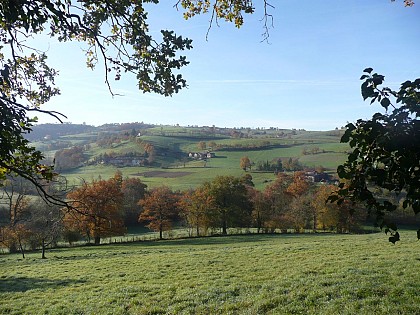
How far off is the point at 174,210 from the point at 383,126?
63.1 metres

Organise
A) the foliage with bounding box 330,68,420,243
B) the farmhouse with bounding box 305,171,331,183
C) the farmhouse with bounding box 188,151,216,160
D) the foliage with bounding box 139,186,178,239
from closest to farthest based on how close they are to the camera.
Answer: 1. the foliage with bounding box 330,68,420,243
2. the foliage with bounding box 139,186,178,239
3. the farmhouse with bounding box 305,171,331,183
4. the farmhouse with bounding box 188,151,216,160

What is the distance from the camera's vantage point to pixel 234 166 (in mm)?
137375

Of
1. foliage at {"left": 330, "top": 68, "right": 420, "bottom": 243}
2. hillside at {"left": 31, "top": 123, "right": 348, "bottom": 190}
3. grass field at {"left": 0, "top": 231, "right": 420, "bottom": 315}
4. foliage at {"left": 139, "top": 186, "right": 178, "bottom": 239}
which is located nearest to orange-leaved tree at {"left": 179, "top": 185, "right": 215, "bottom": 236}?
foliage at {"left": 139, "top": 186, "right": 178, "bottom": 239}

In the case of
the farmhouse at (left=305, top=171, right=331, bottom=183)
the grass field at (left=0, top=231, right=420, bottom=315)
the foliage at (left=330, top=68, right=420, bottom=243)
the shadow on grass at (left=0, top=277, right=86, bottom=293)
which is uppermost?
the foliage at (left=330, top=68, right=420, bottom=243)

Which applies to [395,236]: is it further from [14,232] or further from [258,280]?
[14,232]

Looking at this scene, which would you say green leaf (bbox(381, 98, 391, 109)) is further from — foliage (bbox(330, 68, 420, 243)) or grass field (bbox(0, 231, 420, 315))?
grass field (bbox(0, 231, 420, 315))

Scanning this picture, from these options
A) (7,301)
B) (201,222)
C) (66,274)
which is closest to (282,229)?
(201,222)

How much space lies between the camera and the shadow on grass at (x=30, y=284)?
18703 millimetres

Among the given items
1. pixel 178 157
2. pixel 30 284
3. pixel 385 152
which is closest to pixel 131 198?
pixel 30 284

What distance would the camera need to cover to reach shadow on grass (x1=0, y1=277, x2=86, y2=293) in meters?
18.7

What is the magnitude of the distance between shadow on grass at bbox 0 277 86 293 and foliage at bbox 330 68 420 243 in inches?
740

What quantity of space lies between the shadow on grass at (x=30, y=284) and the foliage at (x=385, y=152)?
61.7 feet

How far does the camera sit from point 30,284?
65.3ft

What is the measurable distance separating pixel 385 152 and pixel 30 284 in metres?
21.8
